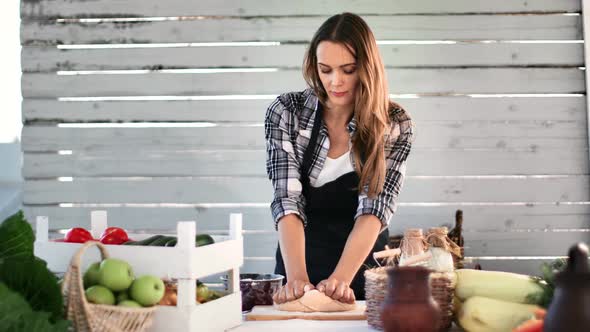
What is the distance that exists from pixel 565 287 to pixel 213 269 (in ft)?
3.55

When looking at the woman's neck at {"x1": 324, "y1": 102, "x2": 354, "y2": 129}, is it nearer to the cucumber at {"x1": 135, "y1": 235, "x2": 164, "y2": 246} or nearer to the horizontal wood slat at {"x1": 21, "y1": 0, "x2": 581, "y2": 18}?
the cucumber at {"x1": 135, "y1": 235, "x2": 164, "y2": 246}

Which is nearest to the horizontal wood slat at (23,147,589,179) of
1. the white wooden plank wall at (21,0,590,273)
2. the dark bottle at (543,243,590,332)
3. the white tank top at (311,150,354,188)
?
the white wooden plank wall at (21,0,590,273)

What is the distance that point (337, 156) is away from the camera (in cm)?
320

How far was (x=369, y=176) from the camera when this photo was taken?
2.96m

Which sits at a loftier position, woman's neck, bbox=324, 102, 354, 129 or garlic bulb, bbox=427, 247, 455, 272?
woman's neck, bbox=324, 102, 354, 129

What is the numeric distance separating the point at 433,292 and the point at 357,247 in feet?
2.75

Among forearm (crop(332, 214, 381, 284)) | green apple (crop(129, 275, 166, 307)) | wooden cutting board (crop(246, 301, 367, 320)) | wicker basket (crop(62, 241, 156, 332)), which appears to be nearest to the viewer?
wicker basket (crop(62, 241, 156, 332))

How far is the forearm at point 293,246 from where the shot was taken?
2777mm

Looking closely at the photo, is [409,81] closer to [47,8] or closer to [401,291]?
[47,8]

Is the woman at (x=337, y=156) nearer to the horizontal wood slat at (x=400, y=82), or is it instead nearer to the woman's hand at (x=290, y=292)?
the woman's hand at (x=290, y=292)

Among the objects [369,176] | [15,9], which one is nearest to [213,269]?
[369,176]

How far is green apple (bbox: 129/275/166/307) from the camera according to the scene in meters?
1.89

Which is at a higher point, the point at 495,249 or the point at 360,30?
the point at 360,30

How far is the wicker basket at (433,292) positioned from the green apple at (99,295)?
25.2 inches
